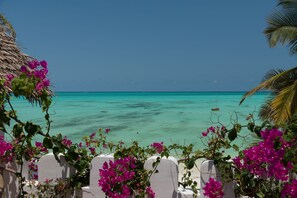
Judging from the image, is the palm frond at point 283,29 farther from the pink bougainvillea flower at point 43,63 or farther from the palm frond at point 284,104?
the pink bougainvillea flower at point 43,63

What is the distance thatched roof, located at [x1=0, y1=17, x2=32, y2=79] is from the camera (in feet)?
20.7

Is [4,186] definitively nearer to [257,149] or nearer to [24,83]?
[24,83]

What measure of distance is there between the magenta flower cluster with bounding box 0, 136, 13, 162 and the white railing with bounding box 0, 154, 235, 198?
0.25 feet

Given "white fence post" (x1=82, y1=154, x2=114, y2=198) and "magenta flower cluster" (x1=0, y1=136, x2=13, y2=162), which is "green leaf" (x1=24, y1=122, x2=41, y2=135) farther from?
"white fence post" (x1=82, y1=154, x2=114, y2=198)

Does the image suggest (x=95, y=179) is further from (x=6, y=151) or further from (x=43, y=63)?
(x=43, y=63)

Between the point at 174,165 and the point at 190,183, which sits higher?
the point at 174,165

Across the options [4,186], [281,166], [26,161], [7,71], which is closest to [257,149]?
[281,166]

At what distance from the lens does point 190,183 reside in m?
2.86

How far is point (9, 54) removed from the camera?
6668mm

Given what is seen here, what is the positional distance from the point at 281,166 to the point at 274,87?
8.46 m

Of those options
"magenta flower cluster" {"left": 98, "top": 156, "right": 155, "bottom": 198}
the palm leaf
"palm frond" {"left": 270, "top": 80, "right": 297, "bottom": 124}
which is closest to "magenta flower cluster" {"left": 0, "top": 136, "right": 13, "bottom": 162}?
"magenta flower cluster" {"left": 98, "top": 156, "right": 155, "bottom": 198}

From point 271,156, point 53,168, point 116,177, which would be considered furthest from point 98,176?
point 271,156

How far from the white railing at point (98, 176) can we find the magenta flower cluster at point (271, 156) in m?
0.30

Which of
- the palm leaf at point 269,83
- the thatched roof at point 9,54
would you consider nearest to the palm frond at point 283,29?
the palm leaf at point 269,83
